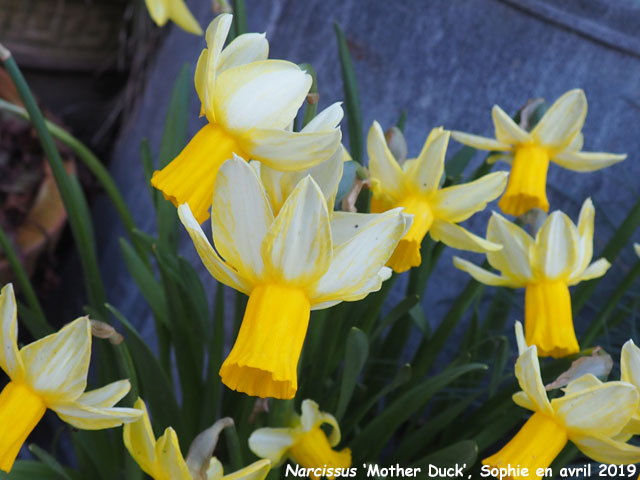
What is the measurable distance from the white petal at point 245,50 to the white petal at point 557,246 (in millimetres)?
351

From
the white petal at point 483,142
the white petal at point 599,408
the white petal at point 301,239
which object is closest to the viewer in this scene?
the white petal at point 301,239

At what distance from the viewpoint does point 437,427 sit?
0.85m

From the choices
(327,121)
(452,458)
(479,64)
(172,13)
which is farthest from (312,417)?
(479,64)

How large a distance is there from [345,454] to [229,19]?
1.61 ft

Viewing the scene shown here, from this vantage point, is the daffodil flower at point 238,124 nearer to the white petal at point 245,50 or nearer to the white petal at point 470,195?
the white petal at point 245,50

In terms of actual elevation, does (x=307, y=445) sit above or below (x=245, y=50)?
below

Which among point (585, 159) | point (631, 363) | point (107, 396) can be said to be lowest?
point (107, 396)

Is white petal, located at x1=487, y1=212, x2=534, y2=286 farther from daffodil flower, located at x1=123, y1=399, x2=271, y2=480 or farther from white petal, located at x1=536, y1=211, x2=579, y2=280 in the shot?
daffodil flower, located at x1=123, y1=399, x2=271, y2=480

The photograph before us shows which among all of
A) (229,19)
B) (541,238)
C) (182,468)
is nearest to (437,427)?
(541,238)

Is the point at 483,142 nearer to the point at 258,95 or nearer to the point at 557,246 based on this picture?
the point at 557,246

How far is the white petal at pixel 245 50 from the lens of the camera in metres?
0.53

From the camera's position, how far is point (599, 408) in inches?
22.3

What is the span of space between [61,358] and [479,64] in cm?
84

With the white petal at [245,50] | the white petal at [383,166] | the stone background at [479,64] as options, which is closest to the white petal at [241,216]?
the white petal at [245,50]
